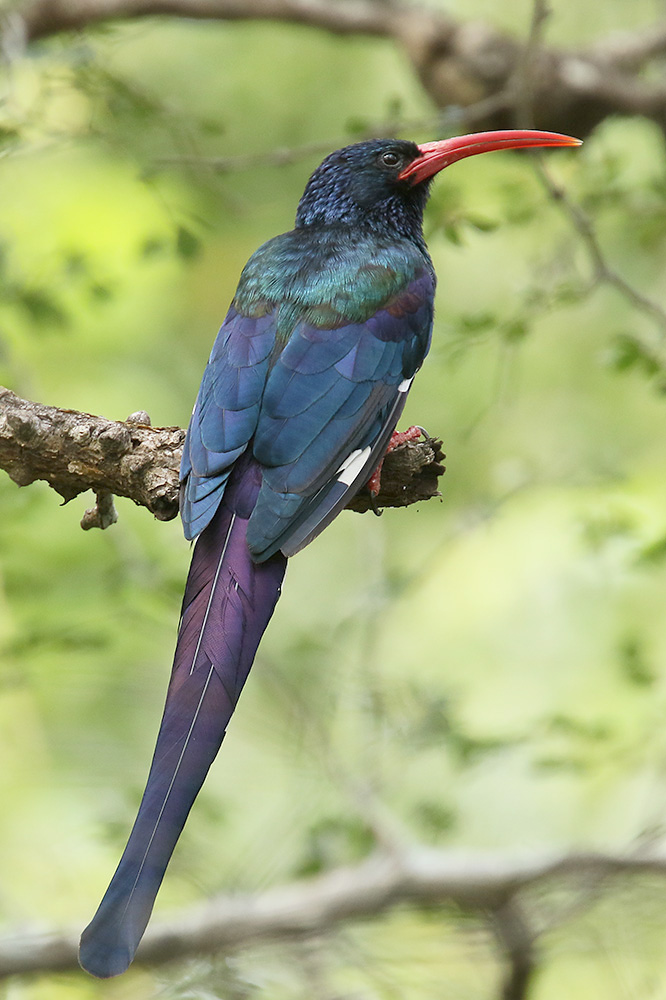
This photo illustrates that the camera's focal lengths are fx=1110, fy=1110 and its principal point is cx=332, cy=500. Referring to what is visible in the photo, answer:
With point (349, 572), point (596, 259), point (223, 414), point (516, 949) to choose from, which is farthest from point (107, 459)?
point (349, 572)

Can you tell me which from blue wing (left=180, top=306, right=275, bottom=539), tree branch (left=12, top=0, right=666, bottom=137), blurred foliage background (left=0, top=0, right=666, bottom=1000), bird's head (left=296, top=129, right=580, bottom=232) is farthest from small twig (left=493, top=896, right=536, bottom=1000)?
tree branch (left=12, top=0, right=666, bottom=137)

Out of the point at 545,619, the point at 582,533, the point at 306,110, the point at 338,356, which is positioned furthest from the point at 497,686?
the point at 306,110

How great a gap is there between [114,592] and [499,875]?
1519 mm

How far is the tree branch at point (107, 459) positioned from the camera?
8.36ft

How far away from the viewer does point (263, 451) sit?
2713mm

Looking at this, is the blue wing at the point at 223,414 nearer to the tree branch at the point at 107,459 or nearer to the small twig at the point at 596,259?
the tree branch at the point at 107,459

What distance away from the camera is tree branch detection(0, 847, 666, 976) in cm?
301

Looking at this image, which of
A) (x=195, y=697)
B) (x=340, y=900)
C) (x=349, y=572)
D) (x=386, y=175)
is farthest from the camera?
(x=349, y=572)

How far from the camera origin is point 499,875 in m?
3.21

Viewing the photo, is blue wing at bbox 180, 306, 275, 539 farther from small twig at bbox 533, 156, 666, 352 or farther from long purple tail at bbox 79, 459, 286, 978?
small twig at bbox 533, 156, 666, 352

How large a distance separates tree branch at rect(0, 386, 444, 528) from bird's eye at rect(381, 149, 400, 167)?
1.38 meters

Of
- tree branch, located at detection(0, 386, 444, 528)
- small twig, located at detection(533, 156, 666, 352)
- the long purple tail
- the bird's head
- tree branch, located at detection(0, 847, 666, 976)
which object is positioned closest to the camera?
the long purple tail

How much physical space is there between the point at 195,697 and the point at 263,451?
65 cm

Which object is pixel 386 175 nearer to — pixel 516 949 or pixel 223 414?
pixel 223 414
